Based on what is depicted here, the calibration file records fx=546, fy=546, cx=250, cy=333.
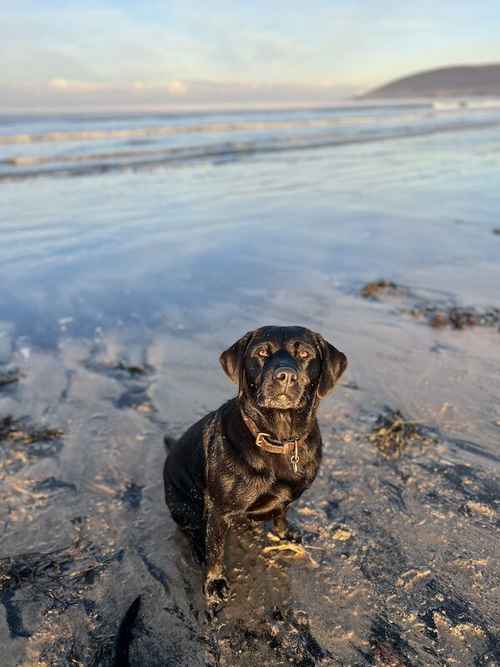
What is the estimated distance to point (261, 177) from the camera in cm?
1731

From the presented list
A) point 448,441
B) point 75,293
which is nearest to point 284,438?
point 448,441

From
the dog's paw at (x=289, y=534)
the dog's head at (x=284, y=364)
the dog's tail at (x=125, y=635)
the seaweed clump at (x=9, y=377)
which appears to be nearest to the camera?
the dog's tail at (x=125, y=635)

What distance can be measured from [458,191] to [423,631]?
42.9 feet

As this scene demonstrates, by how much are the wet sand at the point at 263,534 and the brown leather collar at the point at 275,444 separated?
758 millimetres

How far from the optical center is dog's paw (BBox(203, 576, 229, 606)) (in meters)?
3.12

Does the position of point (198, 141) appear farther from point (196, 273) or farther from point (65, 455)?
point (65, 455)

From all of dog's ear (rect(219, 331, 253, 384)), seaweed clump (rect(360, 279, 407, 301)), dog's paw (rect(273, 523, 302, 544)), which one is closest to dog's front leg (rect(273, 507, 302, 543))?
dog's paw (rect(273, 523, 302, 544))

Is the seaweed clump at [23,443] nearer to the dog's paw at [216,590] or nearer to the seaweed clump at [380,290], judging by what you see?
the dog's paw at [216,590]

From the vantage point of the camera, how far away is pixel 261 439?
307 cm

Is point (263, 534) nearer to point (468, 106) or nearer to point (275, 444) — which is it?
point (275, 444)

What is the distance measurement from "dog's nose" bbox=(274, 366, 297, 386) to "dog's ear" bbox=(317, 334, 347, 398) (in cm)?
29

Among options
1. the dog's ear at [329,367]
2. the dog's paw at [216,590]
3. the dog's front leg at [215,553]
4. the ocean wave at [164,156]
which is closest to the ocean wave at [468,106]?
the ocean wave at [164,156]

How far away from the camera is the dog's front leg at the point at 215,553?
124 inches

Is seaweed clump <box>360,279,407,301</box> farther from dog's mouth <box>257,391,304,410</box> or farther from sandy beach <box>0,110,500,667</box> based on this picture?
dog's mouth <box>257,391,304,410</box>
